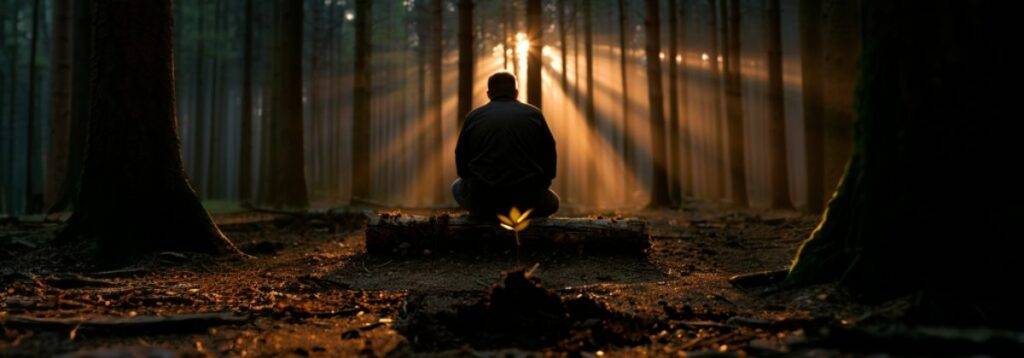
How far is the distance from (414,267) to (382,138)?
3615cm

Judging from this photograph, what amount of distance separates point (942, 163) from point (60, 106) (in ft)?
54.0

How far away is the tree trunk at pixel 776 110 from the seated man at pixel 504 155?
9823 millimetres

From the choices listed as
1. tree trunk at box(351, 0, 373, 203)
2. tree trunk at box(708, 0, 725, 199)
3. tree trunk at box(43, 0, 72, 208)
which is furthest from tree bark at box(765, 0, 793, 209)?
tree trunk at box(43, 0, 72, 208)

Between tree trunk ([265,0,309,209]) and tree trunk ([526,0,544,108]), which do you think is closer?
tree trunk ([526,0,544,108])

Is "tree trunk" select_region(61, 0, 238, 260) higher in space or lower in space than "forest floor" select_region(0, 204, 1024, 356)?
higher

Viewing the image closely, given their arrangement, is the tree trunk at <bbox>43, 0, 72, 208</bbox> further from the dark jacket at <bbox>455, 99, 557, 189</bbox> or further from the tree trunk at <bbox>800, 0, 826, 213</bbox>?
the tree trunk at <bbox>800, 0, 826, 213</bbox>

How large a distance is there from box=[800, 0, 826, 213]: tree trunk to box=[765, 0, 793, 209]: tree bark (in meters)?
1.80

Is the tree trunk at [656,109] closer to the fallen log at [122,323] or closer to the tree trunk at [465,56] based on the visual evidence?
the tree trunk at [465,56]

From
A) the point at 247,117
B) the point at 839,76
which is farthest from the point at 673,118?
the point at 247,117

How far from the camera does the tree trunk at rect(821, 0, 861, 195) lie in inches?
318

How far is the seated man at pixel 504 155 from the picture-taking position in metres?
5.53

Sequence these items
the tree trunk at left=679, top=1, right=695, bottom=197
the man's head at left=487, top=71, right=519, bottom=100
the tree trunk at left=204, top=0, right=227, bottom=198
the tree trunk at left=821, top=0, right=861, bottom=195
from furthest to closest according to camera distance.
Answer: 1. the tree trunk at left=204, top=0, right=227, bottom=198
2. the tree trunk at left=679, top=1, right=695, bottom=197
3. the tree trunk at left=821, top=0, right=861, bottom=195
4. the man's head at left=487, top=71, right=519, bottom=100

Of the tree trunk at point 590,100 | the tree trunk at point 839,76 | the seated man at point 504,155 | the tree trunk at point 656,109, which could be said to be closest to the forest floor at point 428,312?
the seated man at point 504,155

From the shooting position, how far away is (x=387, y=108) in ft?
138
